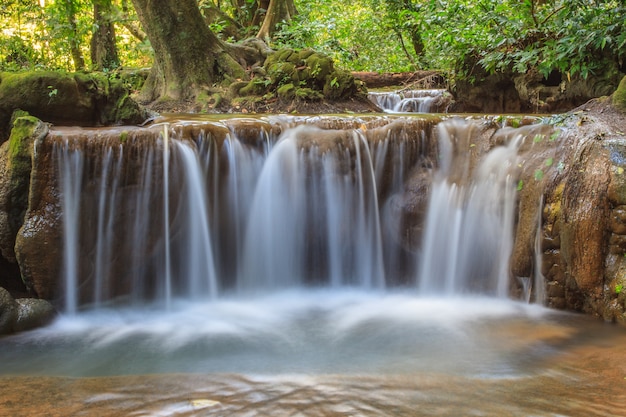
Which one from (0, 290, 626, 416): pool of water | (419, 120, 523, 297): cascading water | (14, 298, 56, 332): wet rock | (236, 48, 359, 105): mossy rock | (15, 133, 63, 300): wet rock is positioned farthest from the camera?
(236, 48, 359, 105): mossy rock

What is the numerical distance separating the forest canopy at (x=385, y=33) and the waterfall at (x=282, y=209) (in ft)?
8.40

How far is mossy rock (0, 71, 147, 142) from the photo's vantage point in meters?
6.39

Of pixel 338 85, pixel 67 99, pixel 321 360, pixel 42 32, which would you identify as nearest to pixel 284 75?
pixel 338 85

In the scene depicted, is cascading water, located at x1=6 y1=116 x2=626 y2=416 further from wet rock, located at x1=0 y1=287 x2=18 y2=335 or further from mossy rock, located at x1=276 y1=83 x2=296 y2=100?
mossy rock, located at x1=276 y1=83 x2=296 y2=100

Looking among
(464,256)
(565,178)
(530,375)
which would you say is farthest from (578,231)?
(530,375)

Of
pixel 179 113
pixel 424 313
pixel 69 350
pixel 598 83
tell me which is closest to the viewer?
pixel 69 350

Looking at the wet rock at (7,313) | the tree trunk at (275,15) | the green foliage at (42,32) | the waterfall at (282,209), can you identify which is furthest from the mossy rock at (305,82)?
the wet rock at (7,313)

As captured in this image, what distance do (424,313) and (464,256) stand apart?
38.3 inches

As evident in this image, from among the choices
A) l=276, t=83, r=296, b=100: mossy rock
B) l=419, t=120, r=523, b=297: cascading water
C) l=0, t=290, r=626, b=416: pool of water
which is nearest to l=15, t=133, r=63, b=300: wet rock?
l=0, t=290, r=626, b=416: pool of water

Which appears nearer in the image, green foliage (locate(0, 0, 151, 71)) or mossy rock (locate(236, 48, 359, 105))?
mossy rock (locate(236, 48, 359, 105))

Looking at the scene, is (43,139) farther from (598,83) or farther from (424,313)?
(598,83)

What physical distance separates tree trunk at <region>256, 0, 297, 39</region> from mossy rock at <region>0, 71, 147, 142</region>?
796cm

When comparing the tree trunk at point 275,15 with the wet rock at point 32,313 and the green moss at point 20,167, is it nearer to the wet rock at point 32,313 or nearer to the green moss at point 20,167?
the green moss at point 20,167

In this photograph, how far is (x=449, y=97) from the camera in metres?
10.4
